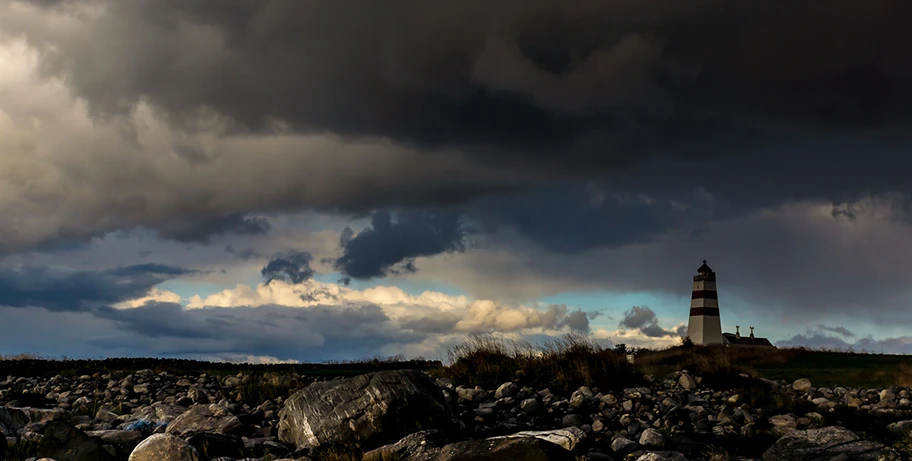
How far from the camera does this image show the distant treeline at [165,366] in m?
29.0

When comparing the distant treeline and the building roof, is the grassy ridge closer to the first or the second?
the distant treeline

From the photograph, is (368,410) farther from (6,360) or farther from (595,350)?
(6,360)

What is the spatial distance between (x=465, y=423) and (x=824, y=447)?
676 centimetres

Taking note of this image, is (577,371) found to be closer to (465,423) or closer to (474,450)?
(465,423)

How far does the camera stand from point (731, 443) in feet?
48.0

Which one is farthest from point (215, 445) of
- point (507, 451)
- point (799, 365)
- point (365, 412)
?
point (799, 365)

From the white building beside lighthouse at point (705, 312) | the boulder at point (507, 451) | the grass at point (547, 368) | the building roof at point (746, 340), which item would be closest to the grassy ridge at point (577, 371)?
the grass at point (547, 368)

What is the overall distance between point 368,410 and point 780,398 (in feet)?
33.6

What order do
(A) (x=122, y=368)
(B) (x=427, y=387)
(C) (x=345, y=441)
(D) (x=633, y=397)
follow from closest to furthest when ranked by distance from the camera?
(C) (x=345, y=441) < (B) (x=427, y=387) < (D) (x=633, y=397) < (A) (x=122, y=368)

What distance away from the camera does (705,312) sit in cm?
4956

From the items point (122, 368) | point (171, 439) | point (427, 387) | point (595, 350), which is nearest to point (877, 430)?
point (595, 350)

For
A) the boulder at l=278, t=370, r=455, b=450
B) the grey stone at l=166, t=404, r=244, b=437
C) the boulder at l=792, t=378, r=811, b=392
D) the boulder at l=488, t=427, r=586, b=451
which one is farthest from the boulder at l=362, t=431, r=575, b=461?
the boulder at l=792, t=378, r=811, b=392

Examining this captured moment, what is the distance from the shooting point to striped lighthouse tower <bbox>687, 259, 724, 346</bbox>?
4916 centimetres

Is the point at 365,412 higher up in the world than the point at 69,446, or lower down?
higher up
